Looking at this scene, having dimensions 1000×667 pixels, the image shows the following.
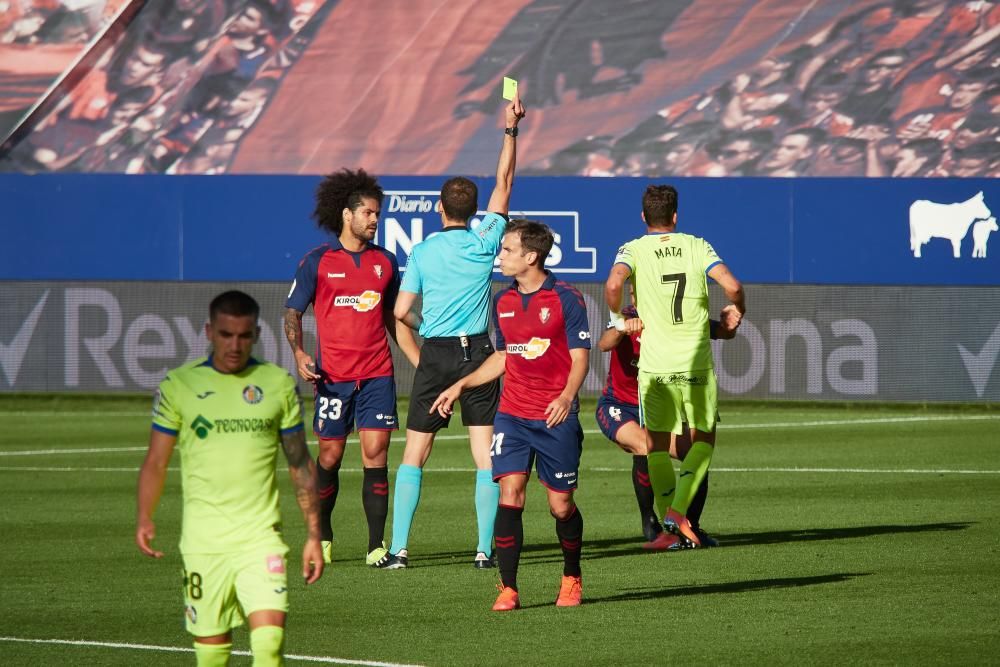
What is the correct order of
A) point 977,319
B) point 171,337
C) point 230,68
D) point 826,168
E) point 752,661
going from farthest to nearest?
1. point 230,68
2. point 826,168
3. point 171,337
4. point 977,319
5. point 752,661

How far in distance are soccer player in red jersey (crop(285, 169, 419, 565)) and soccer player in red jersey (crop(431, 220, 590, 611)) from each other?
203cm

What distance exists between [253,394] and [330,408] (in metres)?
4.84

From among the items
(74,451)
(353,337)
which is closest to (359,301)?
(353,337)

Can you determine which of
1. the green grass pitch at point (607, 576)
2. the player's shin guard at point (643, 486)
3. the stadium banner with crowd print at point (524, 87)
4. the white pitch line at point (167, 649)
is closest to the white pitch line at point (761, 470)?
the green grass pitch at point (607, 576)

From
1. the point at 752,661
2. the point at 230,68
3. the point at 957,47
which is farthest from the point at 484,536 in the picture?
the point at 230,68

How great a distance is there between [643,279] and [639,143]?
789 inches

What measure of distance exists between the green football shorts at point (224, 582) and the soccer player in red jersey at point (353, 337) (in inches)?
190

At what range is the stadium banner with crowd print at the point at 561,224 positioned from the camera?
24188 millimetres

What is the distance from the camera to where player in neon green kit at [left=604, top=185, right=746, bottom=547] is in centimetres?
1159

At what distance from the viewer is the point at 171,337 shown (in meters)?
24.8

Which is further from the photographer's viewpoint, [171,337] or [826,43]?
[826,43]

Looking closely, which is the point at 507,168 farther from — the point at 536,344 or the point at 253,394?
the point at 253,394

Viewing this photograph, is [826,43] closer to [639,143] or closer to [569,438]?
[639,143]

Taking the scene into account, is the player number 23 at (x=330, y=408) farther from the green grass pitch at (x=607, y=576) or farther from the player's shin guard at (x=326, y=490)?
the green grass pitch at (x=607, y=576)
